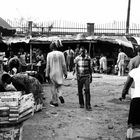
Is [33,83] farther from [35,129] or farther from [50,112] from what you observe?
[35,129]

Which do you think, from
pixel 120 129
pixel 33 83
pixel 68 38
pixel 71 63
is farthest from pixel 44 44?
pixel 120 129

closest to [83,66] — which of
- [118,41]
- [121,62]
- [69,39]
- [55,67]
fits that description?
[55,67]

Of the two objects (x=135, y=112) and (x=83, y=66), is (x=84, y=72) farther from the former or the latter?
(x=135, y=112)

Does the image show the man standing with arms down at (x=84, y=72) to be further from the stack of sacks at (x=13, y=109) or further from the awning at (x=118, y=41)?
the awning at (x=118, y=41)

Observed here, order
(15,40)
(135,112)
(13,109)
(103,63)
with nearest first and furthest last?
(13,109) < (135,112) < (103,63) < (15,40)

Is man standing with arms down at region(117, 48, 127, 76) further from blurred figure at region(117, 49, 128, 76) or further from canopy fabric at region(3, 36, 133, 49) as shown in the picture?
canopy fabric at region(3, 36, 133, 49)

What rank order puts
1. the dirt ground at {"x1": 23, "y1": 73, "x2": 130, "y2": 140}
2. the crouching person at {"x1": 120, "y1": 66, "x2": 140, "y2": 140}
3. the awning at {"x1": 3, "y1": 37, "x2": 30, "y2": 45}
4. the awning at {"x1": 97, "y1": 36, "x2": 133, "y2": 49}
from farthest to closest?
the awning at {"x1": 3, "y1": 37, "x2": 30, "y2": 45}
the awning at {"x1": 97, "y1": 36, "x2": 133, "y2": 49}
the dirt ground at {"x1": 23, "y1": 73, "x2": 130, "y2": 140}
the crouching person at {"x1": 120, "y1": 66, "x2": 140, "y2": 140}

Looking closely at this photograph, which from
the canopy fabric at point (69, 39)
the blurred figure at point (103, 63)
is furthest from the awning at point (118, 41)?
the blurred figure at point (103, 63)

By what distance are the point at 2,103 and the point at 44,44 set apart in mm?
21431

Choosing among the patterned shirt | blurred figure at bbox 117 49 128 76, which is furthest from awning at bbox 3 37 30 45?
the patterned shirt

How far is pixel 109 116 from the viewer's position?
838cm

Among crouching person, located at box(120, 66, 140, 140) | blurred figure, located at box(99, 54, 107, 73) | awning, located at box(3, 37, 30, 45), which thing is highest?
awning, located at box(3, 37, 30, 45)

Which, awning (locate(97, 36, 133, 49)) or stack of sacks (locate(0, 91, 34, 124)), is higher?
awning (locate(97, 36, 133, 49))

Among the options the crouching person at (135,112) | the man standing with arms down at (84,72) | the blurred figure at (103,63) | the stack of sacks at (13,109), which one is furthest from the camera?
the blurred figure at (103,63)
